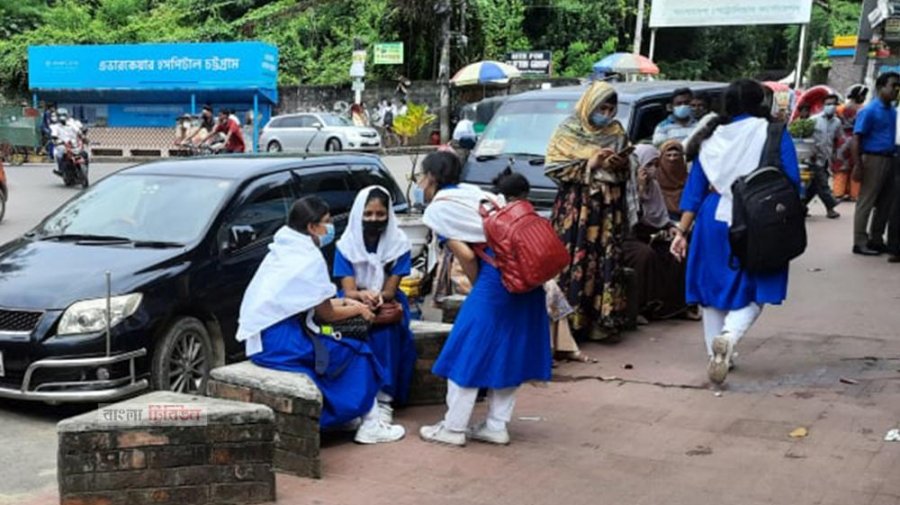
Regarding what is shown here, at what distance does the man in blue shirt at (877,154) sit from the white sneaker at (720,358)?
17.8ft

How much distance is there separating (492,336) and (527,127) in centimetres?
532

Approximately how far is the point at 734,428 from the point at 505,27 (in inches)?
1327

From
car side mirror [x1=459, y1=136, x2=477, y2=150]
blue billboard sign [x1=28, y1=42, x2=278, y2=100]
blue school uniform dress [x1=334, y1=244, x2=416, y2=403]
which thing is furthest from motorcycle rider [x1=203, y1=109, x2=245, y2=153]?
blue billboard sign [x1=28, y1=42, x2=278, y2=100]

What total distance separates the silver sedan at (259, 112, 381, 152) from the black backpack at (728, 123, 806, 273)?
22.2m

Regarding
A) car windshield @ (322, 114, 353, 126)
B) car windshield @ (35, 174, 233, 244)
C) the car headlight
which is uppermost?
car windshield @ (322, 114, 353, 126)

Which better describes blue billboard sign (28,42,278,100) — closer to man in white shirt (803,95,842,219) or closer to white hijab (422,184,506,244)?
man in white shirt (803,95,842,219)

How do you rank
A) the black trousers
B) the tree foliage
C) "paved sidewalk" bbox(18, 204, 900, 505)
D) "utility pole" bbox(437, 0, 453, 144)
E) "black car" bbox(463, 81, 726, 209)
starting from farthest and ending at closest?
1. the tree foliage
2. "utility pole" bbox(437, 0, 453, 144)
3. the black trousers
4. "black car" bbox(463, 81, 726, 209)
5. "paved sidewalk" bbox(18, 204, 900, 505)

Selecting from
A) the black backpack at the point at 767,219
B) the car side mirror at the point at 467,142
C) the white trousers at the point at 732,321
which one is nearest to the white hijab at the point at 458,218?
the black backpack at the point at 767,219

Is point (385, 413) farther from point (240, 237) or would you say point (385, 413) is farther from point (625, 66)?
point (625, 66)

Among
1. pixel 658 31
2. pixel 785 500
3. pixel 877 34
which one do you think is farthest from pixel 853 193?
Answer: pixel 658 31

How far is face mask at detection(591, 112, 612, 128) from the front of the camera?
21.0 feet

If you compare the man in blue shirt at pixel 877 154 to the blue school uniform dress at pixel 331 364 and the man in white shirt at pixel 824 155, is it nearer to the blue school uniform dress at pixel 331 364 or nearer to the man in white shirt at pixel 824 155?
the man in white shirt at pixel 824 155

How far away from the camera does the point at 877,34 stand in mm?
13594

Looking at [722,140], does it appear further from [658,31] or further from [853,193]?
[658,31]
